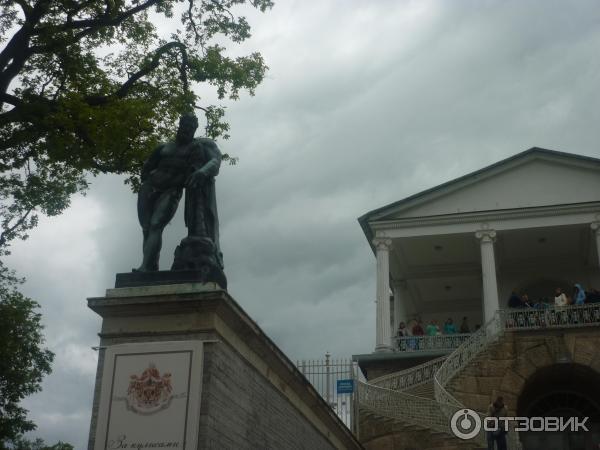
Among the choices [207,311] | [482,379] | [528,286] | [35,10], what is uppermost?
[528,286]

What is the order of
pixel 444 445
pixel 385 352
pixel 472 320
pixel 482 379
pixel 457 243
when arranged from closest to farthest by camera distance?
pixel 444 445, pixel 482 379, pixel 385 352, pixel 457 243, pixel 472 320

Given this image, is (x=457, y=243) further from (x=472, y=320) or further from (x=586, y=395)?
(x=586, y=395)

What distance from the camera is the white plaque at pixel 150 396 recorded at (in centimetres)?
683

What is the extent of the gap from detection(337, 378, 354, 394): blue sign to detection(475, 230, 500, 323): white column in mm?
8435

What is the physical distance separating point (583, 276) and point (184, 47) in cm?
2224

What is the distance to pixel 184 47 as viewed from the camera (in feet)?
53.1

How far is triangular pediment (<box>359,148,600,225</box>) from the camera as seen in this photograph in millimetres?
30062

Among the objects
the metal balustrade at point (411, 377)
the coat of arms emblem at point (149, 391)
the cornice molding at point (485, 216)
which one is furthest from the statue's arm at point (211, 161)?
the cornice molding at point (485, 216)

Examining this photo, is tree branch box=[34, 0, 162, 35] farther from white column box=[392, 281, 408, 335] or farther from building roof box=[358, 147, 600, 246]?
white column box=[392, 281, 408, 335]

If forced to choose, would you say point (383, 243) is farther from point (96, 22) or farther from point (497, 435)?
point (96, 22)

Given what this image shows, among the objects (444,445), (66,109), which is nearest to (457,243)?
(444,445)

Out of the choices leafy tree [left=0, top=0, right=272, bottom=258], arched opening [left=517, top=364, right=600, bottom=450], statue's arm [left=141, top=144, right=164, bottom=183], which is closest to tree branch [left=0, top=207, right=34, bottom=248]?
leafy tree [left=0, top=0, right=272, bottom=258]
